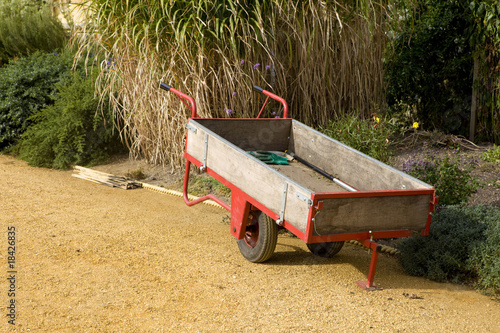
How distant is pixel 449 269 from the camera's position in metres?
3.85

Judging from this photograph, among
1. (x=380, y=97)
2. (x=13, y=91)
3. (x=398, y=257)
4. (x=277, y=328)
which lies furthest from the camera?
(x=13, y=91)

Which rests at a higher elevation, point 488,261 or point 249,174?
point 249,174

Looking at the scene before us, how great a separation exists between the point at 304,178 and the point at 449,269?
1.27 metres

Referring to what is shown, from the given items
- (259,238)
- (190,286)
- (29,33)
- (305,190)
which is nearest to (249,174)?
(259,238)

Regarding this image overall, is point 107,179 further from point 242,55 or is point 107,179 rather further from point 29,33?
point 29,33

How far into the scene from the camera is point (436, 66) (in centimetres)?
699

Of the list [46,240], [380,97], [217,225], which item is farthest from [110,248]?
[380,97]

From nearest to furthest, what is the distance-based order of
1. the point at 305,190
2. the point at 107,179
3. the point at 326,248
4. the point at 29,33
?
the point at 305,190
the point at 326,248
the point at 107,179
the point at 29,33

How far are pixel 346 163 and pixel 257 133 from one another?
3.02 ft

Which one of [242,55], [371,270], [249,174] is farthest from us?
[242,55]

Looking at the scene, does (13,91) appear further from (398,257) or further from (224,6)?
(398,257)

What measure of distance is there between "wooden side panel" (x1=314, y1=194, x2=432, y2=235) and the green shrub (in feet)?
1.54

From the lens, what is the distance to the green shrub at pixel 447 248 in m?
3.80

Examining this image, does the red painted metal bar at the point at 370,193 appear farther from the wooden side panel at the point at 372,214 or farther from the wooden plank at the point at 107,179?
the wooden plank at the point at 107,179
